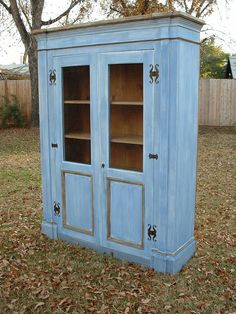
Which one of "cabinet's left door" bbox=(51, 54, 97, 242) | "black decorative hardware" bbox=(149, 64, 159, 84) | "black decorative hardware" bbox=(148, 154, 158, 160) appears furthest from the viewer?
"cabinet's left door" bbox=(51, 54, 97, 242)

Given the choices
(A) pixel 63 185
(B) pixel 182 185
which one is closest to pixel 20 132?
(A) pixel 63 185

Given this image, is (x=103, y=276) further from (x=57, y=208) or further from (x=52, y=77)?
(x=52, y=77)

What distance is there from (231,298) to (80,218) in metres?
1.81

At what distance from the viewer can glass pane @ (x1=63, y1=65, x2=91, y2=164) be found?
4.02 meters

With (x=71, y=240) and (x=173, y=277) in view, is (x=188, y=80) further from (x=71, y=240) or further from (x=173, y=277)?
(x=71, y=240)

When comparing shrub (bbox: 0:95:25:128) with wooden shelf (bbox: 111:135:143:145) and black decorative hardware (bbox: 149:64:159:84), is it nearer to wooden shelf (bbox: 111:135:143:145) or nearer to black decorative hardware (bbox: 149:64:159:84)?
wooden shelf (bbox: 111:135:143:145)

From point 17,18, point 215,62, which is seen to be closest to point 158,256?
point 17,18

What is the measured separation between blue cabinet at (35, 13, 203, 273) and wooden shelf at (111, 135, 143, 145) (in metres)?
0.01

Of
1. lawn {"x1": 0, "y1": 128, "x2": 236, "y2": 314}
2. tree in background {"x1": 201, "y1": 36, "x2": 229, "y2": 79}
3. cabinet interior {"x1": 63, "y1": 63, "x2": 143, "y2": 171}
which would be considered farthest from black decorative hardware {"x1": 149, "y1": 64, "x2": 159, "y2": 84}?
tree in background {"x1": 201, "y1": 36, "x2": 229, "y2": 79}

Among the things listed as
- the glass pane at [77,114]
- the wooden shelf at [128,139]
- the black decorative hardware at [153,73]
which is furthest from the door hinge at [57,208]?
the black decorative hardware at [153,73]

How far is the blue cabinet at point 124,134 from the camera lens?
134 inches

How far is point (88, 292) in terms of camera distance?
3.38 m

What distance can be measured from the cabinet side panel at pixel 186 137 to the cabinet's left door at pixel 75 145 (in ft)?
3.07

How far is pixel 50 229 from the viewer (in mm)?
4531
